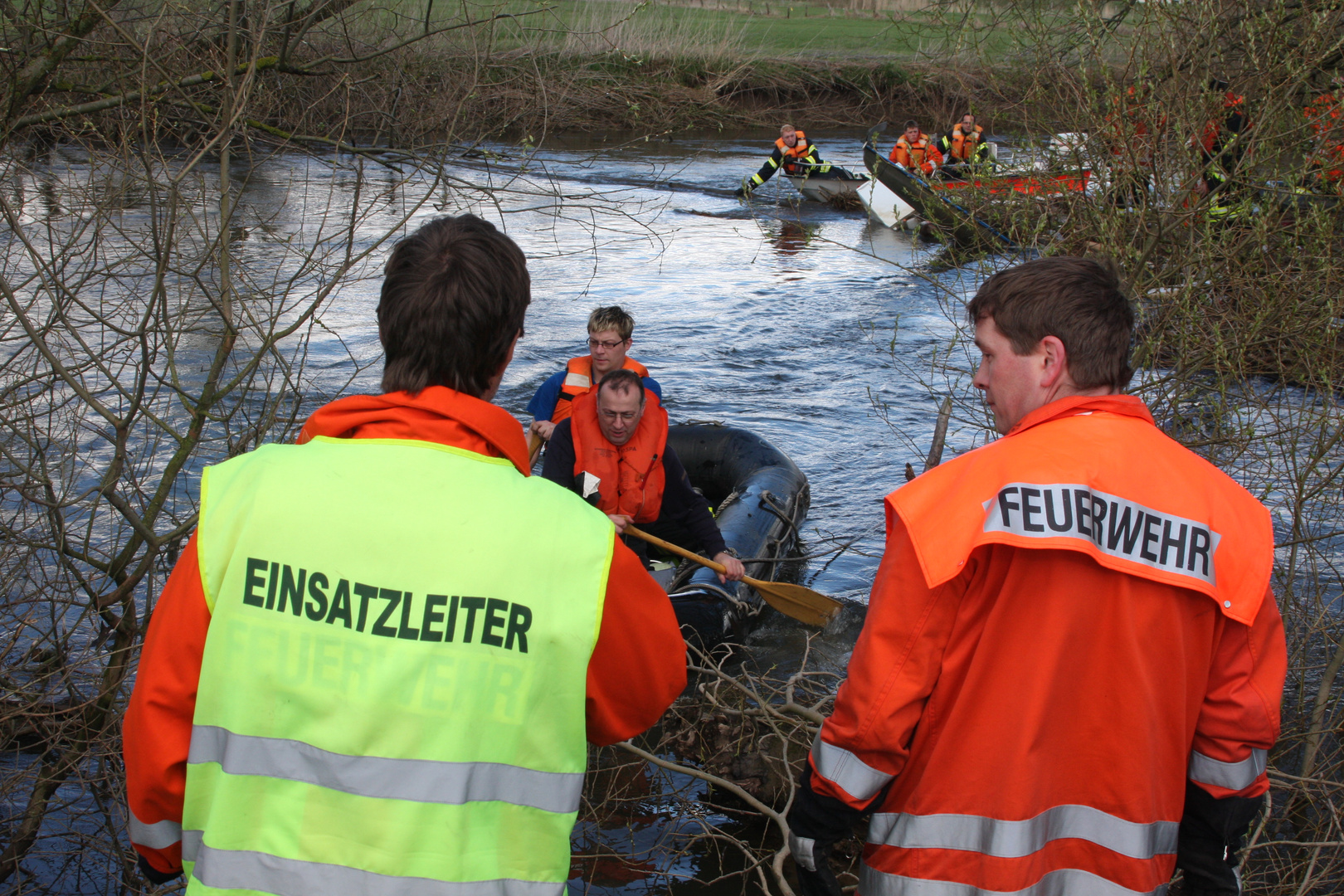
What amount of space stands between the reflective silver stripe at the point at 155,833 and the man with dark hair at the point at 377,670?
119mm

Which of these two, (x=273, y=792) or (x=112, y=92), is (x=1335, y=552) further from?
(x=112, y=92)

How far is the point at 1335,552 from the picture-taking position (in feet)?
19.6

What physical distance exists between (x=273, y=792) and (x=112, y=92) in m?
4.14

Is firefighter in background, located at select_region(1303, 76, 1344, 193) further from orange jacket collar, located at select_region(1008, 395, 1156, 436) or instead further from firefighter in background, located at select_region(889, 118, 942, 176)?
firefighter in background, located at select_region(889, 118, 942, 176)

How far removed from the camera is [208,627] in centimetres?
131

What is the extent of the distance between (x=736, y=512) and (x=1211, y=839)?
4.01m

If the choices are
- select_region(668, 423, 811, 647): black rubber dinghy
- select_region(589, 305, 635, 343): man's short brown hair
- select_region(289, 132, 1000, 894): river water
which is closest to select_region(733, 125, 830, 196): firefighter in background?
select_region(289, 132, 1000, 894): river water

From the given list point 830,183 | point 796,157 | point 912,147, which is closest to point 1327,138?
point 912,147

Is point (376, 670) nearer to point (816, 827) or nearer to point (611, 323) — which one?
point (816, 827)

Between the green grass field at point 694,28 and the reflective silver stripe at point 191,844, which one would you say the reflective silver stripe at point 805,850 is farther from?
the green grass field at point 694,28

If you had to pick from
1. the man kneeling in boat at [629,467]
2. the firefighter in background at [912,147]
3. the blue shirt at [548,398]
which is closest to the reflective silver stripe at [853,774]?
the man kneeling in boat at [629,467]

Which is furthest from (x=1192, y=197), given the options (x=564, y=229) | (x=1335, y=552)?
(x=564, y=229)

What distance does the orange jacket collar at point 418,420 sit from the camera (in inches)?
54.3

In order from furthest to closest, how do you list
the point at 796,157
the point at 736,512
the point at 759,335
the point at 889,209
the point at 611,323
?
the point at 796,157 < the point at 889,209 < the point at 759,335 < the point at 736,512 < the point at 611,323
